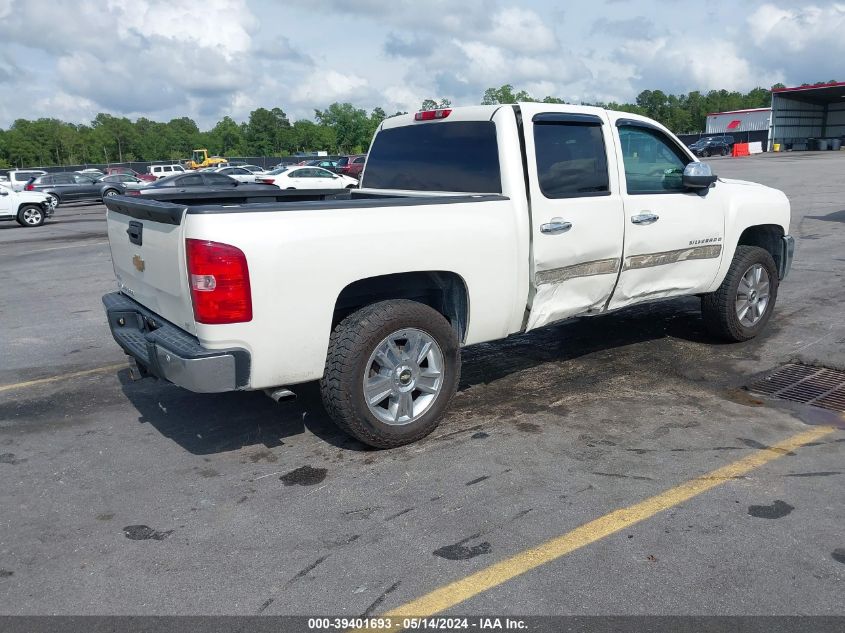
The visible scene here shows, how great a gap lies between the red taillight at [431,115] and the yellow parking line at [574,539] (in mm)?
2987

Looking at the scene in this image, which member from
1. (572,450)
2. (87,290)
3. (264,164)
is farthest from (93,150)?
(572,450)

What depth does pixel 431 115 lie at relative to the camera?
547 centimetres

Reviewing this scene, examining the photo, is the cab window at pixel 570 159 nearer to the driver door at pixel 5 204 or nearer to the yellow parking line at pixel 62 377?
the yellow parking line at pixel 62 377

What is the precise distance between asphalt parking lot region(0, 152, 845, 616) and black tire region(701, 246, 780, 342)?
0.14 meters

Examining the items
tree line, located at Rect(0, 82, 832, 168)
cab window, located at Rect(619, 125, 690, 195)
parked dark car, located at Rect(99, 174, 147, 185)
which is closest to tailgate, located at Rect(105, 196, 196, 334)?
cab window, located at Rect(619, 125, 690, 195)

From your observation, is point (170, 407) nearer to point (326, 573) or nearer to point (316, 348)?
point (316, 348)

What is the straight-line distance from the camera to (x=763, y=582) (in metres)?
3.01

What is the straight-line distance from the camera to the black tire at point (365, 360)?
13.3 feet

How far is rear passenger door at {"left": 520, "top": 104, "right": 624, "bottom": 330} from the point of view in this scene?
4777mm

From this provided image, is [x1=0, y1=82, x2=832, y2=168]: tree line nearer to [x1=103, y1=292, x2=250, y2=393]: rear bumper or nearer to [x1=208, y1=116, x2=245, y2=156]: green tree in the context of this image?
[x1=208, y1=116, x2=245, y2=156]: green tree

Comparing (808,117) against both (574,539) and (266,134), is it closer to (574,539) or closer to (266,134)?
(574,539)

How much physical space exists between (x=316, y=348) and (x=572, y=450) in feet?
5.27

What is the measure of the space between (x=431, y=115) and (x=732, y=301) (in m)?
2.94

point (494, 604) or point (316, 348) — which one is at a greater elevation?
point (316, 348)
